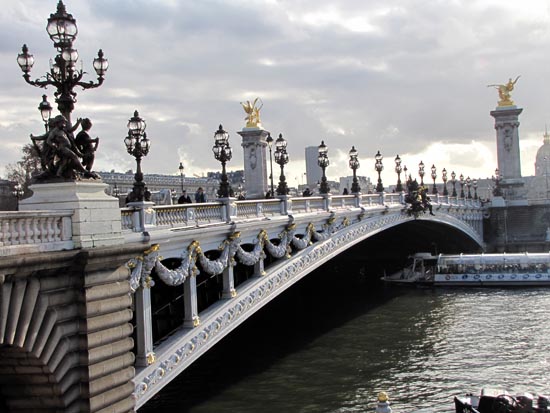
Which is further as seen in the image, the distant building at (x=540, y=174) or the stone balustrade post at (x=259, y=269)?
the distant building at (x=540, y=174)

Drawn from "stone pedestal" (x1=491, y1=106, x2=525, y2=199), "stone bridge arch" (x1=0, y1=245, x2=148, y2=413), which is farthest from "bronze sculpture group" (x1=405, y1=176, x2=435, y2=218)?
"stone pedestal" (x1=491, y1=106, x2=525, y2=199)

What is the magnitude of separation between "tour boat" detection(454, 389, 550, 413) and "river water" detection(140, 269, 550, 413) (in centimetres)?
275

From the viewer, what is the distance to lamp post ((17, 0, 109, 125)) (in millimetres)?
13484

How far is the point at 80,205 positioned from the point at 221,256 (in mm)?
8253

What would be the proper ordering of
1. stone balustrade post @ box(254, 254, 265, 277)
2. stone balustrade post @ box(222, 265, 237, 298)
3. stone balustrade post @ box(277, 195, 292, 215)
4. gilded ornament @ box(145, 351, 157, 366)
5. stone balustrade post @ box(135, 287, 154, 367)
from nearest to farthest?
stone balustrade post @ box(135, 287, 154, 367) < gilded ornament @ box(145, 351, 157, 366) < stone balustrade post @ box(222, 265, 237, 298) < stone balustrade post @ box(254, 254, 265, 277) < stone balustrade post @ box(277, 195, 292, 215)

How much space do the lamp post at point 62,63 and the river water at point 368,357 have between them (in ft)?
37.3

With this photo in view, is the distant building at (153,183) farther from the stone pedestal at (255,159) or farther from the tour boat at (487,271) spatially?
the tour boat at (487,271)

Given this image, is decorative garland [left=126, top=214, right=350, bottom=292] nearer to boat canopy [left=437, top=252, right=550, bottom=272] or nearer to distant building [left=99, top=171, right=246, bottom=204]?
distant building [left=99, top=171, right=246, bottom=204]

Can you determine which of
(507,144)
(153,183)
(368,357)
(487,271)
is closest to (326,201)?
(368,357)

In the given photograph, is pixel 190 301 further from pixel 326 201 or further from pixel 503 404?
pixel 326 201

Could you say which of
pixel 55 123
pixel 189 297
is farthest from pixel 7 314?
pixel 189 297

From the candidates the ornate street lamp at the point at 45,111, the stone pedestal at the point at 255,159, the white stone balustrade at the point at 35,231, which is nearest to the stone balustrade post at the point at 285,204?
the ornate street lamp at the point at 45,111

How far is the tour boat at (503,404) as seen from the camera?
19219mm

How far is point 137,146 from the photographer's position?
1767cm
